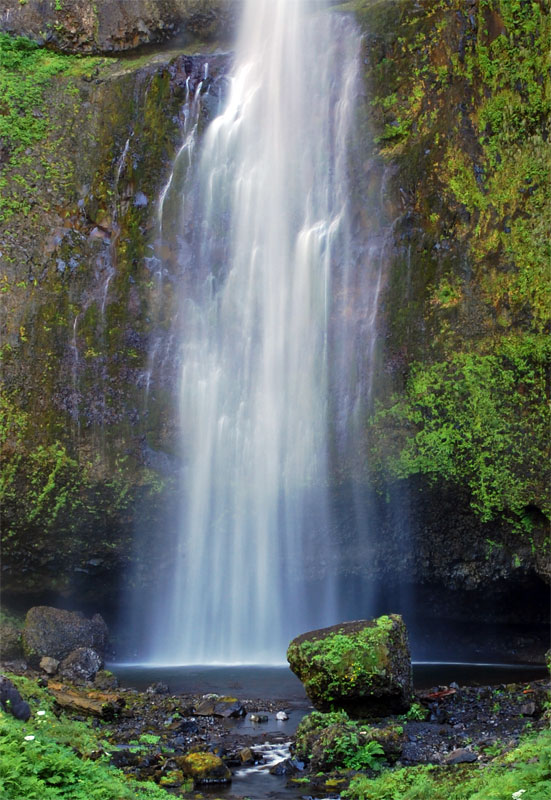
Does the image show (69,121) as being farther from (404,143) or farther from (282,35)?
(404,143)

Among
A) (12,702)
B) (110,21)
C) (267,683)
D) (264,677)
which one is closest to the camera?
(12,702)

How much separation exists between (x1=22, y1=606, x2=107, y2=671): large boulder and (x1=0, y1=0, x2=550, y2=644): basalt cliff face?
1.62 meters

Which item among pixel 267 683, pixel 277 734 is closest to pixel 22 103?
pixel 267 683

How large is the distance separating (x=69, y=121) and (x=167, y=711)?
42.5ft

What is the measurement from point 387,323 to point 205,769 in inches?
382

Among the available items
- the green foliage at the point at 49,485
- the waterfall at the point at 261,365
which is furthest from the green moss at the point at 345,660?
the green foliage at the point at 49,485

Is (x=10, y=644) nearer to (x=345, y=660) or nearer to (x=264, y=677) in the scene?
(x=264, y=677)

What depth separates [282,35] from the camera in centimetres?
1786

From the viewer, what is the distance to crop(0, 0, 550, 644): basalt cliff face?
14719 millimetres

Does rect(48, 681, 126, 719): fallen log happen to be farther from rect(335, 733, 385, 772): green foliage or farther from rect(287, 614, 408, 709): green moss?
rect(335, 733, 385, 772): green foliage

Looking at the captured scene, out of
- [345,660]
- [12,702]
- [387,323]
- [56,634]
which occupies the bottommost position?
[12,702]

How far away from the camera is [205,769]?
7945 millimetres

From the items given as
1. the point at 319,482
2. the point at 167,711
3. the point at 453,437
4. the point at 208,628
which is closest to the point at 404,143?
the point at 453,437

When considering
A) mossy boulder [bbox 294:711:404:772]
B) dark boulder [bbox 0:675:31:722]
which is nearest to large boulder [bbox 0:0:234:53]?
dark boulder [bbox 0:675:31:722]
